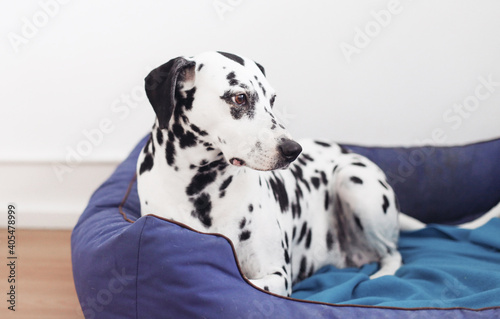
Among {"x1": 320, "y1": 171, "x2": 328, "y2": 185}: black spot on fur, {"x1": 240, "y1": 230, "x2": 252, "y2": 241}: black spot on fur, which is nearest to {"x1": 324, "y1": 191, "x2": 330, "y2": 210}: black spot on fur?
{"x1": 320, "y1": 171, "x2": 328, "y2": 185}: black spot on fur

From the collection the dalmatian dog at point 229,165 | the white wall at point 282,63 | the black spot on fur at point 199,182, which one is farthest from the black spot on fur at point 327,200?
the white wall at point 282,63

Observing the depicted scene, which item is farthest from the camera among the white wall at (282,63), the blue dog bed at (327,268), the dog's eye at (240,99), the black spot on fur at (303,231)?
the white wall at (282,63)

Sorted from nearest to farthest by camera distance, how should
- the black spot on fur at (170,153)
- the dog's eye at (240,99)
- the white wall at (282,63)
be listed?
the dog's eye at (240,99) < the black spot on fur at (170,153) < the white wall at (282,63)

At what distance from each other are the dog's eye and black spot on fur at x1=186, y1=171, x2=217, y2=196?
0.27 meters

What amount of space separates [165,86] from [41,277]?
5.11ft

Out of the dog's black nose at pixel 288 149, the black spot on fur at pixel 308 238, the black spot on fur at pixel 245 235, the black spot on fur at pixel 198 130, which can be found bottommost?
the black spot on fur at pixel 308 238

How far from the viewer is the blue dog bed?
5.26 ft

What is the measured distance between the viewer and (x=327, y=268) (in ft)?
7.93

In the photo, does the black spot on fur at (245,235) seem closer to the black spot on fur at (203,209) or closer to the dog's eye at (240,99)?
the black spot on fur at (203,209)

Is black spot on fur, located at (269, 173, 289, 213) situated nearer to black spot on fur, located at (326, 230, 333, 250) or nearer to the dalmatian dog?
the dalmatian dog

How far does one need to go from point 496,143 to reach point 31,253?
2666mm

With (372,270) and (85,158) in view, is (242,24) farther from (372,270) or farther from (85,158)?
(372,270)

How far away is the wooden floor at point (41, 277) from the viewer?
2.40 meters

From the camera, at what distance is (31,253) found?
10.3 ft
